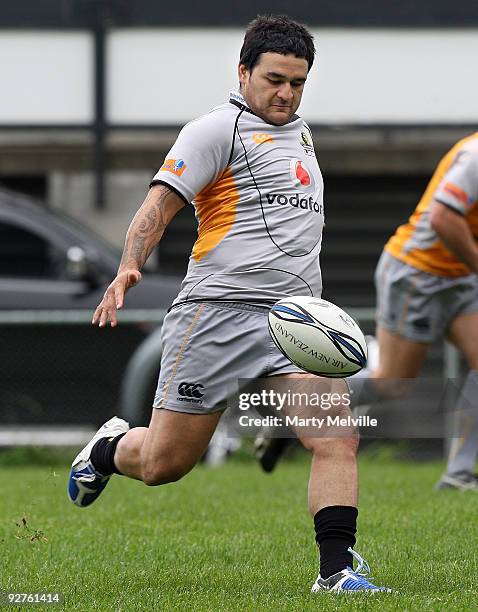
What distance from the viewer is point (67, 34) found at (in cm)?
1460

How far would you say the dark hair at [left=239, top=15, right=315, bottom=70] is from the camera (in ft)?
17.4

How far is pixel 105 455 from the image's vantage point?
228 inches

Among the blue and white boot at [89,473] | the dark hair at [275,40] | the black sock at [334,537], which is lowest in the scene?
the blue and white boot at [89,473]

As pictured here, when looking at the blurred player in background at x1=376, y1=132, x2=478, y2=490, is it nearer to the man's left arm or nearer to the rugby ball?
the man's left arm

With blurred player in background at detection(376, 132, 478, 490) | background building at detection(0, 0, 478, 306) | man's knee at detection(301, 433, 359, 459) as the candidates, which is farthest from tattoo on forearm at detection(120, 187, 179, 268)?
background building at detection(0, 0, 478, 306)

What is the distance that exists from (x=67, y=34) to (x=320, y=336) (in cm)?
1024

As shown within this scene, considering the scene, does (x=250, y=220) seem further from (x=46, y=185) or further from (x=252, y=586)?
(x=46, y=185)

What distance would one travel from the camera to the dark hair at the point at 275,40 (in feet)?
17.4

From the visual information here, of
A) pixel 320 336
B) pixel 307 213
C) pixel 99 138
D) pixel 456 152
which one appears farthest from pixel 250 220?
pixel 99 138

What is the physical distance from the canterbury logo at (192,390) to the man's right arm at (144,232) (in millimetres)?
404

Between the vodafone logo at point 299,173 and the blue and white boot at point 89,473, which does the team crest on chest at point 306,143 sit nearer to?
the vodafone logo at point 299,173

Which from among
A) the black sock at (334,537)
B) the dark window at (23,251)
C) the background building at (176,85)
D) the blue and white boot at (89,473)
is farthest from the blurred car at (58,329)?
the black sock at (334,537)

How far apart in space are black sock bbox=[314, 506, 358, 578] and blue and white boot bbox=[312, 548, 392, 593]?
0.07 ft

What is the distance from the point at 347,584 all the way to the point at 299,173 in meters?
1.51
